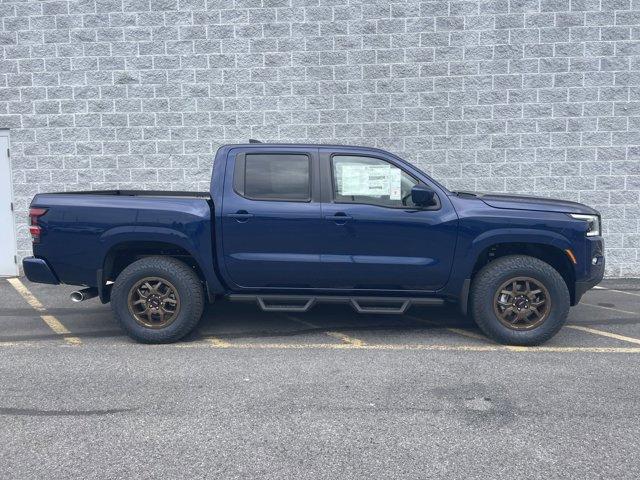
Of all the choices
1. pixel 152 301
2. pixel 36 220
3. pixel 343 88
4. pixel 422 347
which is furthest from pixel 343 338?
pixel 343 88

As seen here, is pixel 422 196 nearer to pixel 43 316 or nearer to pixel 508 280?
pixel 508 280

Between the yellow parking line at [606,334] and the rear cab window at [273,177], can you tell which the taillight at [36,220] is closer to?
the rear cab window at [273,177]

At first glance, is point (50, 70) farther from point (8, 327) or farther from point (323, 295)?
point (323, 295)

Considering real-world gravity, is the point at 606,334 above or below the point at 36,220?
below

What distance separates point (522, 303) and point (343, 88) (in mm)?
4689

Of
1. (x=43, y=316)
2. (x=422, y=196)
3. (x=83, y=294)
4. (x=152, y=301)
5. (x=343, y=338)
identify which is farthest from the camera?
(x=43, y=316)

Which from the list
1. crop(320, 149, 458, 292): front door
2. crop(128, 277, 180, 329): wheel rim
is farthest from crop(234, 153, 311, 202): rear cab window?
crop(128, 277, 180, 329): wheel rim

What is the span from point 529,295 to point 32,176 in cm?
783

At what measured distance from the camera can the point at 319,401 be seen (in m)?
4.30

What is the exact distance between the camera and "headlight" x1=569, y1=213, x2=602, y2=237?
5.58m

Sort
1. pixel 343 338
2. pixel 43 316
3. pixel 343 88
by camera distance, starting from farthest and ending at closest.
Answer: pixel 343 88 < pixel 43 316 < pixel 343 338

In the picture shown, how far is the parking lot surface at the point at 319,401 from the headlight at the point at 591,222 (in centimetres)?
112

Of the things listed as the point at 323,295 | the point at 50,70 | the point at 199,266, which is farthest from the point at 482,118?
the point at 50,70

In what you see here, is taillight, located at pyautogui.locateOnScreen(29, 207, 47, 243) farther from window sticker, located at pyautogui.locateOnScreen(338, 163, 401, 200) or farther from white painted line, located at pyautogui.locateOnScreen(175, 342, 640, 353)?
window sticker, located at pyautogui.locateOnScreen(338, 163, 401, 200)
